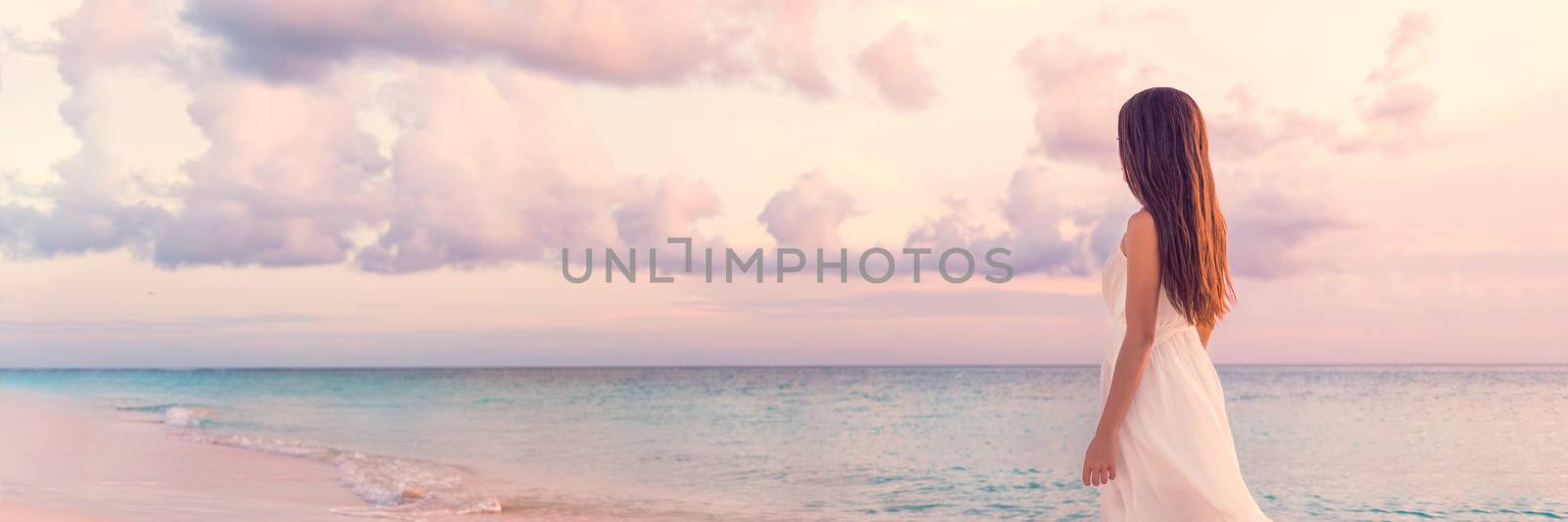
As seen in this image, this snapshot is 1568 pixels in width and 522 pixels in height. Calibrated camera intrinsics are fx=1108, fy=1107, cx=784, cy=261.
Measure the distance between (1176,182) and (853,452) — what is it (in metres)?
12.6

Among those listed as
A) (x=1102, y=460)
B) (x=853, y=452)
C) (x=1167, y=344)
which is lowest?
(x=853, y=452)

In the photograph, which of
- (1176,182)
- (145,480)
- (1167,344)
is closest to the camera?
(1176,182)

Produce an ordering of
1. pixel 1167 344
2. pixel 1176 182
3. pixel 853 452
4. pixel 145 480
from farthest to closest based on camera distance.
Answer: pixel 853 452
pixel 145 480
pixel 1167 344
pixel 1176 182

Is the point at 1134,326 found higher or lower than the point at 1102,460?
higher

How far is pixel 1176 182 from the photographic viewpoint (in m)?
2.23

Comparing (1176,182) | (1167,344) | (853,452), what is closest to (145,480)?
(853,452)

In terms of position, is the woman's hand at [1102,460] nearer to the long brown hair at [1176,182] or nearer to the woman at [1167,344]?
the woman at [1167,344]

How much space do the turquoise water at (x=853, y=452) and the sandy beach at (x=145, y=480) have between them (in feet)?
1.77

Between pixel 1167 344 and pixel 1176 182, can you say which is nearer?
pixel 1176 182

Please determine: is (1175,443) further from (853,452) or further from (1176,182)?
(853,452)

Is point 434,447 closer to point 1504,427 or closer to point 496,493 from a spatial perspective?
point 496,493

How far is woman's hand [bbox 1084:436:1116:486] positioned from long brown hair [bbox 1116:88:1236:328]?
0.32 meters

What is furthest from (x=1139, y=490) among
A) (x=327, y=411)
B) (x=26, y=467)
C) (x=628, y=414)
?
(x=327, y=411)

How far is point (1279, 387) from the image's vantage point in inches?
1321
